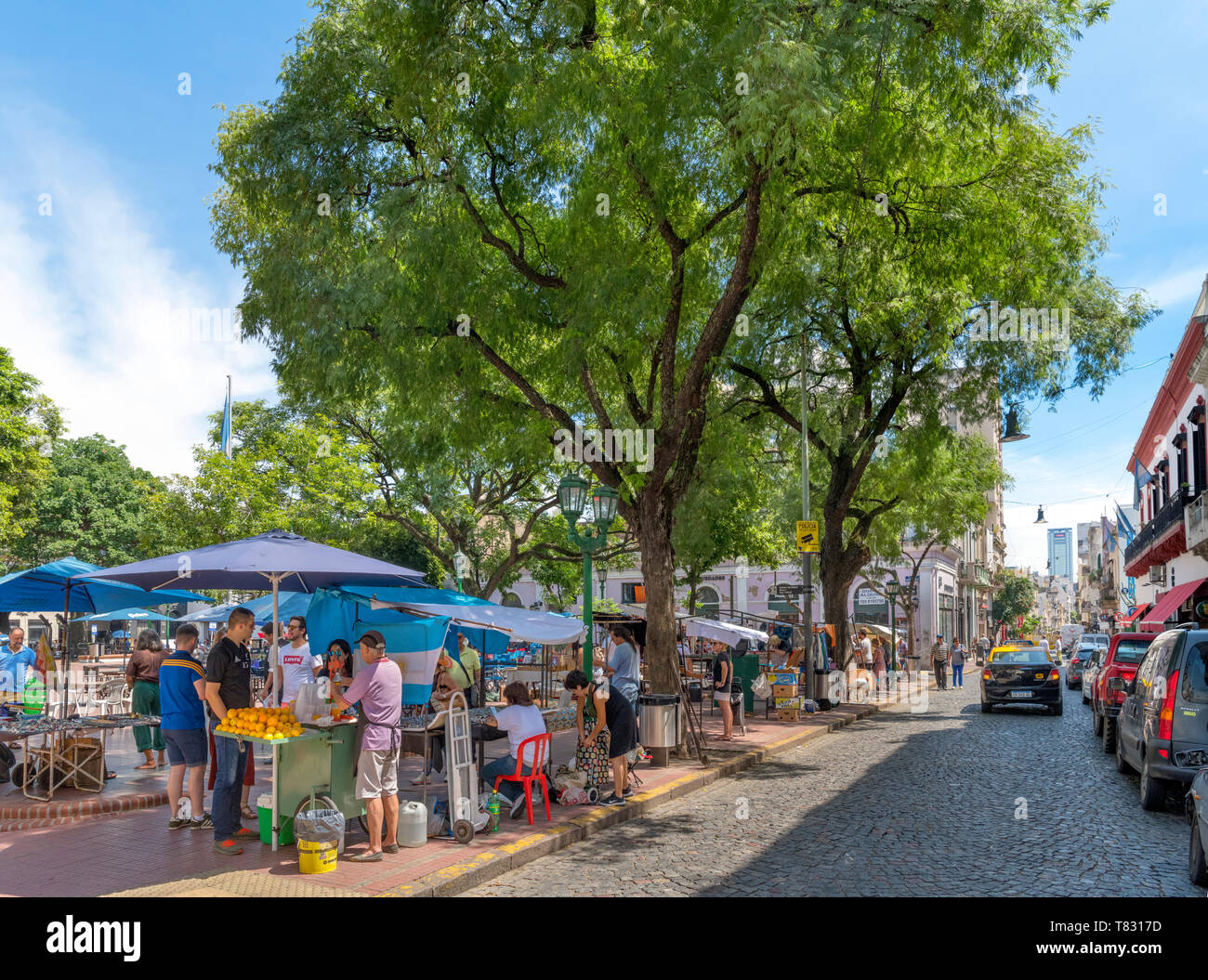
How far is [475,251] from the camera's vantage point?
13797 millimetres

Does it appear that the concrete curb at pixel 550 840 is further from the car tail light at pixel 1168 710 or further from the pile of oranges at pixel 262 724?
the car tail light at pixel 1168 710

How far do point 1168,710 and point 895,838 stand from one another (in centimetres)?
316

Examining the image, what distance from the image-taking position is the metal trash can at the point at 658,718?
12695mm

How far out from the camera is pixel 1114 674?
14.9 meters

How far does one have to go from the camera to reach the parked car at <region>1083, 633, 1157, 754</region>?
47.9 feet

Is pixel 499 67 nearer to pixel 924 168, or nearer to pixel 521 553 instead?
pixel 924 168

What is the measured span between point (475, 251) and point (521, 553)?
1668 centimetres

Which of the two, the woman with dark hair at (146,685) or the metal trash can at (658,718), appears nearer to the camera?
the woman with dark hair at (146,685)

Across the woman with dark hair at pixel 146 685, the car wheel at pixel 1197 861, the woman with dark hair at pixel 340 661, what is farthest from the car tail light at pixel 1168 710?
the woman with dark hair at pixel 146 685

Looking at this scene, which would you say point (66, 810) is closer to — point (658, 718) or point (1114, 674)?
point (658, 718)

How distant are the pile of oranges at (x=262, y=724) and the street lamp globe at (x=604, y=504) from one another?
6.50 meters

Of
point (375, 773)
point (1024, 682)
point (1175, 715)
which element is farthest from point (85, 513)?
point (1175, 715)

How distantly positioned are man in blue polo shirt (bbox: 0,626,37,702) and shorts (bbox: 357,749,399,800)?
31.5 ft
